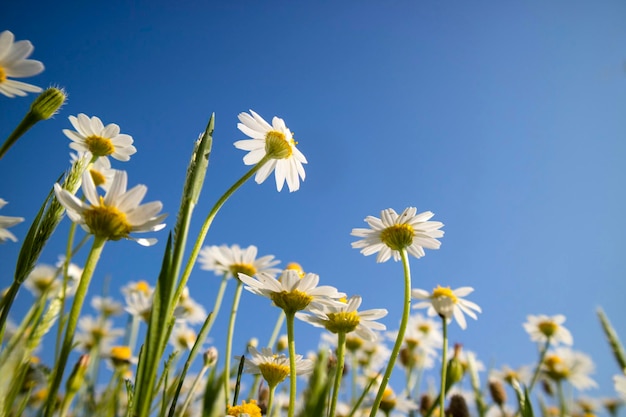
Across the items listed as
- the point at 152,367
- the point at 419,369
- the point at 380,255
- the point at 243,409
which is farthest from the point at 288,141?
the point at 419,369

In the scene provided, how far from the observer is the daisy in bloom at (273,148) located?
148cm

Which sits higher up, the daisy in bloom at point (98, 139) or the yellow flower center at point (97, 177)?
the daisy in bloom at point (98, 139)

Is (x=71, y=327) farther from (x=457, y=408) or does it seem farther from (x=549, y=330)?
(x=549, y=330)

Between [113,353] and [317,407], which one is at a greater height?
[113,353]

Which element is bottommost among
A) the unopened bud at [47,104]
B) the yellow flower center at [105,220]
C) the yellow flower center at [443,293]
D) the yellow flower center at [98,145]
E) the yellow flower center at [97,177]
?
the yellow flower center at [105,220]

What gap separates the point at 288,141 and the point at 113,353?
5.82ft

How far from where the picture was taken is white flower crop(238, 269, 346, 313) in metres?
1.25

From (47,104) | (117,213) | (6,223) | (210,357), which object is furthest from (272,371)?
(47,104)

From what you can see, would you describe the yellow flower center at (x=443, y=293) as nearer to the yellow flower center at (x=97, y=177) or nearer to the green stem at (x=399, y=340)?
the green stem at (x=399, y=340)

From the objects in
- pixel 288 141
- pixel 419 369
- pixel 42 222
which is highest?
pixel 288 141

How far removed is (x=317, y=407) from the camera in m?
0.53

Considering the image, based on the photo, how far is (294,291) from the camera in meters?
1.28

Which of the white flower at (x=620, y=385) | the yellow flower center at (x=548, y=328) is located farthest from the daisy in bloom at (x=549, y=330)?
the white flower at (x=620, y=385)

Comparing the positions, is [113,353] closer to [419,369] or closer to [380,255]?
[380,255]
